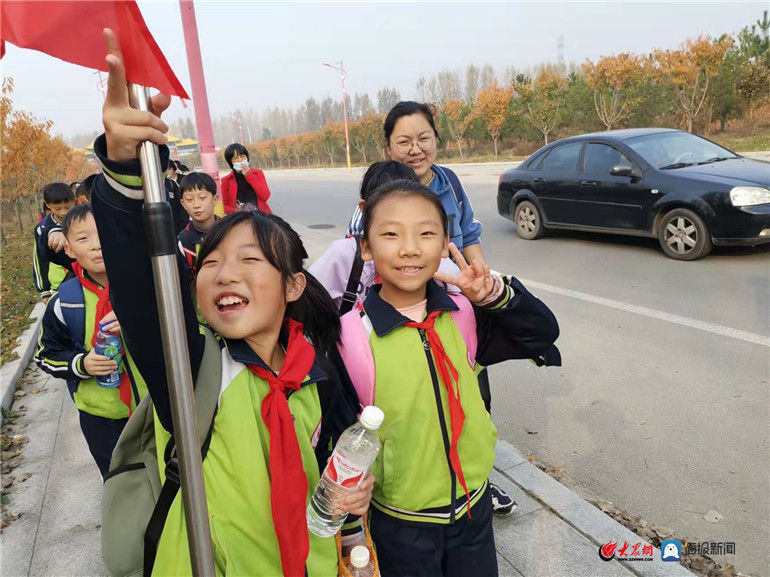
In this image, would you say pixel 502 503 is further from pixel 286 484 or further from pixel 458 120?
pixel 458 120

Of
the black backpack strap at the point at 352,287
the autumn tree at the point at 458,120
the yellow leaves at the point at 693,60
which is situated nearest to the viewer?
the black backpack strap at the point at 352,287

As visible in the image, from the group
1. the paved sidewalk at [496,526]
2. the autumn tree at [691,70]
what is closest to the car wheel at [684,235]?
the paved sidewalk at [496,526]

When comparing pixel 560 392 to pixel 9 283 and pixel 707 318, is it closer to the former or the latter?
pixel 707 318

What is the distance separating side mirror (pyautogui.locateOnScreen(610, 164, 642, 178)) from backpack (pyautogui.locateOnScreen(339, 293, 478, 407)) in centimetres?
583

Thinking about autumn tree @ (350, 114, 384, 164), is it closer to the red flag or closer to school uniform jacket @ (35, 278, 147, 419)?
school uniform jacket @ (35, 278, 147, 419)

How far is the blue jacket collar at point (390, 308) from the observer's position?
156cm

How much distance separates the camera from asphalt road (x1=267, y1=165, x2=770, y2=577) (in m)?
2.62

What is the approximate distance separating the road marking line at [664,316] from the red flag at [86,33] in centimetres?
450

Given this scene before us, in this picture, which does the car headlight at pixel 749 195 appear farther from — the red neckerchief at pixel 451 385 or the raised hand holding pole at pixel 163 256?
the raised hand holding pole at pixel 163 256

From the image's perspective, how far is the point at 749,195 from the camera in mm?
5891

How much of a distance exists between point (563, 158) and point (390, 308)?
6820mm

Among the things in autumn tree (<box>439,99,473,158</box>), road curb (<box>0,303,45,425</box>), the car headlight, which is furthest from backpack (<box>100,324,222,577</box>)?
autumn tree (<box>439,99,473,158</box>)

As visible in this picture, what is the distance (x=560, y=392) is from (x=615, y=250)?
4040mm

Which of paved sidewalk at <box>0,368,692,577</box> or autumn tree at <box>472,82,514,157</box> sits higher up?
autumn tree at <box>472,82,514,157</box>
